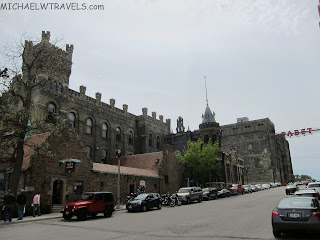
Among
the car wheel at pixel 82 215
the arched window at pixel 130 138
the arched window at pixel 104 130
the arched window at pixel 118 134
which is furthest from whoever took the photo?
the arched window at pixel 130 138

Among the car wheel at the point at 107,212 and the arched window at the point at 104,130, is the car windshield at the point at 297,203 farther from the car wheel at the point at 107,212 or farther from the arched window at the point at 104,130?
the arched window at the point at 104,130

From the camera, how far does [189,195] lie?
27.7 metres

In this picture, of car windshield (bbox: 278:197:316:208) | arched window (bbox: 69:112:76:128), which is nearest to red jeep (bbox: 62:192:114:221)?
car windshield (bbox: 278:197:316:208)

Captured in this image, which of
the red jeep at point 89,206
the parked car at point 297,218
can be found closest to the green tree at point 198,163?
the red jeep at point 89,206

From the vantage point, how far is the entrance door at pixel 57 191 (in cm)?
2364

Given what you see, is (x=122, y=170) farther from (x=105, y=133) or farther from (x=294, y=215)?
(x=294, y=215)

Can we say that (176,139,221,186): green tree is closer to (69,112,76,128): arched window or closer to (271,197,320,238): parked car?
(69,112,76,128): arched window

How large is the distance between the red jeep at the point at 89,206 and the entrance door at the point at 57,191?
22.9ft

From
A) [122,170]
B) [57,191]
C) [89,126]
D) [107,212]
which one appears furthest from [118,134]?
[107,212]

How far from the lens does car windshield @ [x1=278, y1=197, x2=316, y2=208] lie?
9.40 m

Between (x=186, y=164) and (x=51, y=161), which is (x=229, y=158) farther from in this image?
(x=51, y=161)

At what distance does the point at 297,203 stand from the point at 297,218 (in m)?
0.89

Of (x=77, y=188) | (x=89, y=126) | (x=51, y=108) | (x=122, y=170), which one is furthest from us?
(x=89, y=126)

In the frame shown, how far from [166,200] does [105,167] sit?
7.45m
